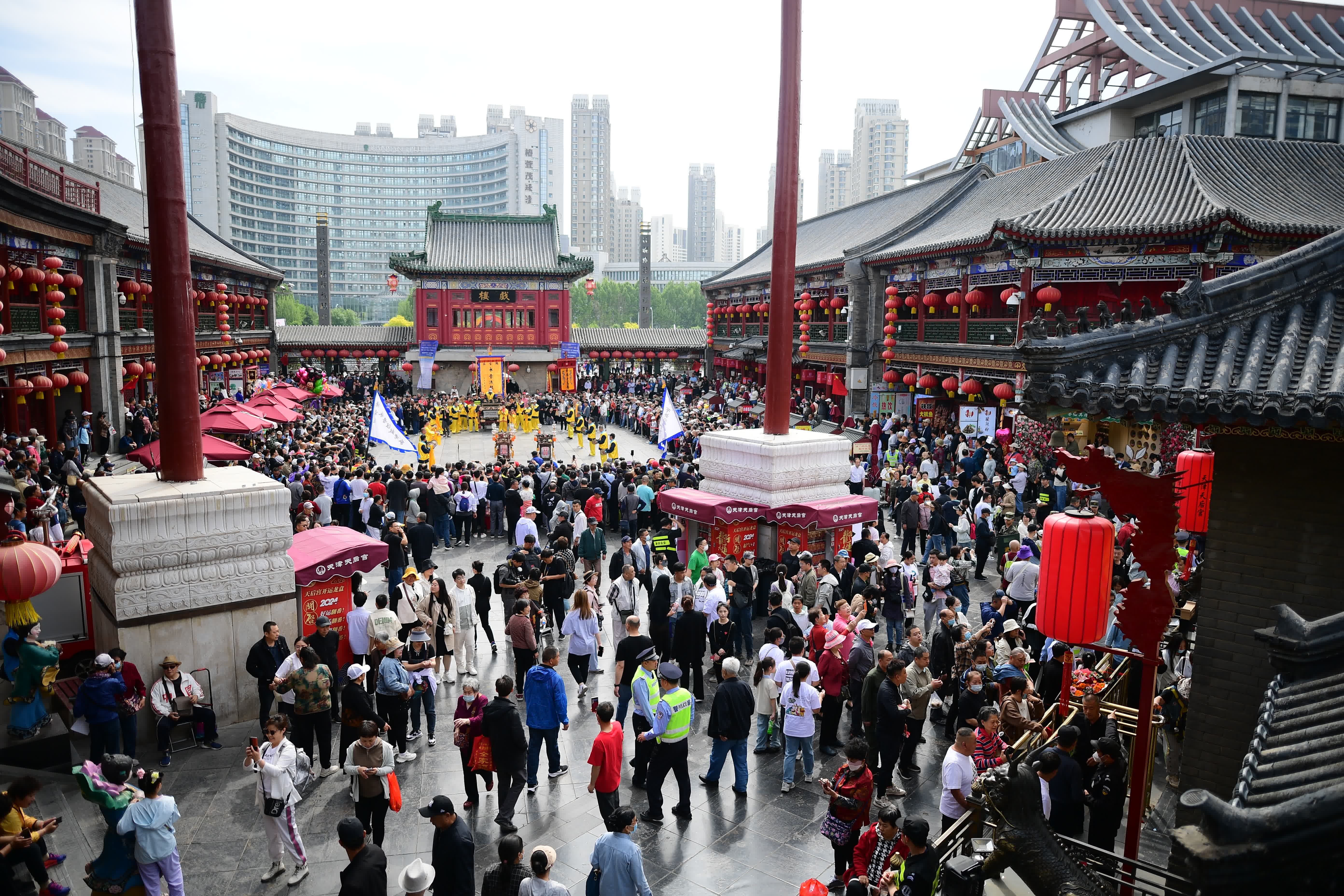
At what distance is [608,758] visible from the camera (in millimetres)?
7125

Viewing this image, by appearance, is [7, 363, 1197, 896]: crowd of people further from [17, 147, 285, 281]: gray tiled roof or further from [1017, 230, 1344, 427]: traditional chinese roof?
[17, 147, 285, 281]: gray tiled roof

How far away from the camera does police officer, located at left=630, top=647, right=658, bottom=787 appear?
307 inches

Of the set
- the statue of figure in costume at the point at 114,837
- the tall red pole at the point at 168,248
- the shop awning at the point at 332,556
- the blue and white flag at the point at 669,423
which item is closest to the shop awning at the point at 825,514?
the blue and white flag at the point at 669,423

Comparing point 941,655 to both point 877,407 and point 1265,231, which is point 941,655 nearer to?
point 1265,231

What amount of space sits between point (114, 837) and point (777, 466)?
10436 mm

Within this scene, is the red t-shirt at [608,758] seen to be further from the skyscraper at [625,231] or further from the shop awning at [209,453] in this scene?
the skyscraper at [625,231]

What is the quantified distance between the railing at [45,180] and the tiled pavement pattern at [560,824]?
51.5 ft

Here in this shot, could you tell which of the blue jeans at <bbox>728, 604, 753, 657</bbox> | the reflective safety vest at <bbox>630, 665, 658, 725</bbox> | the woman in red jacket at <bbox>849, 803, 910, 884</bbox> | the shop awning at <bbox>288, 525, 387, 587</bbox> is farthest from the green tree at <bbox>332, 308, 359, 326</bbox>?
the woman in red jacket at <bbox>849, 803, 910, 884</bbox>

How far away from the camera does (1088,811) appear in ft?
24.0

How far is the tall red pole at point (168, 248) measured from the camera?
32.1 ft

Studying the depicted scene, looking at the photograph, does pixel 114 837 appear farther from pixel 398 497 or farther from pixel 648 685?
pixel 398 497

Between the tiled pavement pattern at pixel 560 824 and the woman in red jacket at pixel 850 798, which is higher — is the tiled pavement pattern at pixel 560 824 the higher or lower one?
the lower one

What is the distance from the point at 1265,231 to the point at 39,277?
88.1ft

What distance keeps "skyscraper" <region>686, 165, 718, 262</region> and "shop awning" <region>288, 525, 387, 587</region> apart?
557 ft
